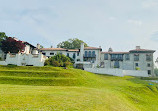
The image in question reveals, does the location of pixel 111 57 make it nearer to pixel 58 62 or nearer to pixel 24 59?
pixel 58 62

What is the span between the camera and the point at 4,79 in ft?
67.9

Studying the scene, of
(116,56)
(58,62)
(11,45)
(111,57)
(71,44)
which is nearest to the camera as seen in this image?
(58,62)

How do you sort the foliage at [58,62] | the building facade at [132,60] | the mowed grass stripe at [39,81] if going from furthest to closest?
the building facade at [132,60] → the foliage at [58,62] → the mowed grass stripe at [39,81]

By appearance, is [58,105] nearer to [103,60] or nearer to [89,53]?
[89,53]

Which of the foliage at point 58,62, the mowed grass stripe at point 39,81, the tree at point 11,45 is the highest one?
the tree at point 11,45

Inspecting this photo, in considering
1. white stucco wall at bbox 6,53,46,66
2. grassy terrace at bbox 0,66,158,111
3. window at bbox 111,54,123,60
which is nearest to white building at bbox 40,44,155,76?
window at bbox 111,54,123,60

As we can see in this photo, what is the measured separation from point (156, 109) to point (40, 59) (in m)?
30.4

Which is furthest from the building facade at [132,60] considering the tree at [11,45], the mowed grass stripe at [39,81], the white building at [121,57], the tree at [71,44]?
the mowed grass stripe at [39,81]

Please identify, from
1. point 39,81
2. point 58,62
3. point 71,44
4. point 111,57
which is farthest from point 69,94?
point 71,44

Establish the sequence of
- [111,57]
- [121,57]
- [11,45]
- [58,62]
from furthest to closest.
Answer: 1. [111,57]
2. [121,57]
3. [11,45]
4. [58,62]

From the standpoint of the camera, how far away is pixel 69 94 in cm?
1202

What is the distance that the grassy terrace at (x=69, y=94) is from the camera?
342 inches

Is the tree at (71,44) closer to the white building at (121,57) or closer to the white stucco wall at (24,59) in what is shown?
the white building at (121,57)

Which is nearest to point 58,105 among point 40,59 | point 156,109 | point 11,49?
point 156,109
